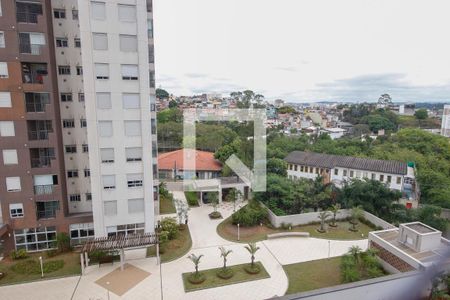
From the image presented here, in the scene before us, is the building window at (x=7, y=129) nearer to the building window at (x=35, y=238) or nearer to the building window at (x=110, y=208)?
the building window at (x=35, y=238)

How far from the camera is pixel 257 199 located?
776 inches

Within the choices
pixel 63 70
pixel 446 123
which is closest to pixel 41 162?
pixel 63 70

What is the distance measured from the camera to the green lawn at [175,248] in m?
14.3

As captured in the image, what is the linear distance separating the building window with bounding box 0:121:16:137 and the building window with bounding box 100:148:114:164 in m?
4.24

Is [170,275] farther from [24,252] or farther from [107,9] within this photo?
[107,9]

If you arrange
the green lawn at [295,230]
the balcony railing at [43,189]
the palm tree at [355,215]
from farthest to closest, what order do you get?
the palm tree at [355,215]
the green lawn at [295,230]
the balcony railing at [43,189]

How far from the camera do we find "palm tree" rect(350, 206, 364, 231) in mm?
17828

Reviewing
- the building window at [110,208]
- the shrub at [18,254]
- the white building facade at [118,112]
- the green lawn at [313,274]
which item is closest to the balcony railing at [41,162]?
the white building facade at [118,112]

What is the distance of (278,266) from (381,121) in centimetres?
4991

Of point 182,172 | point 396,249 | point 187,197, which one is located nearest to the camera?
point 396,249

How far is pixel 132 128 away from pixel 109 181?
10.1 ft

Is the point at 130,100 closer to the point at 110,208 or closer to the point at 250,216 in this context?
the point at 110,208

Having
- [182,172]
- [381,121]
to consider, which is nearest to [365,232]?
[182,172]

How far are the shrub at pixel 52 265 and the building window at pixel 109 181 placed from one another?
4210mm
